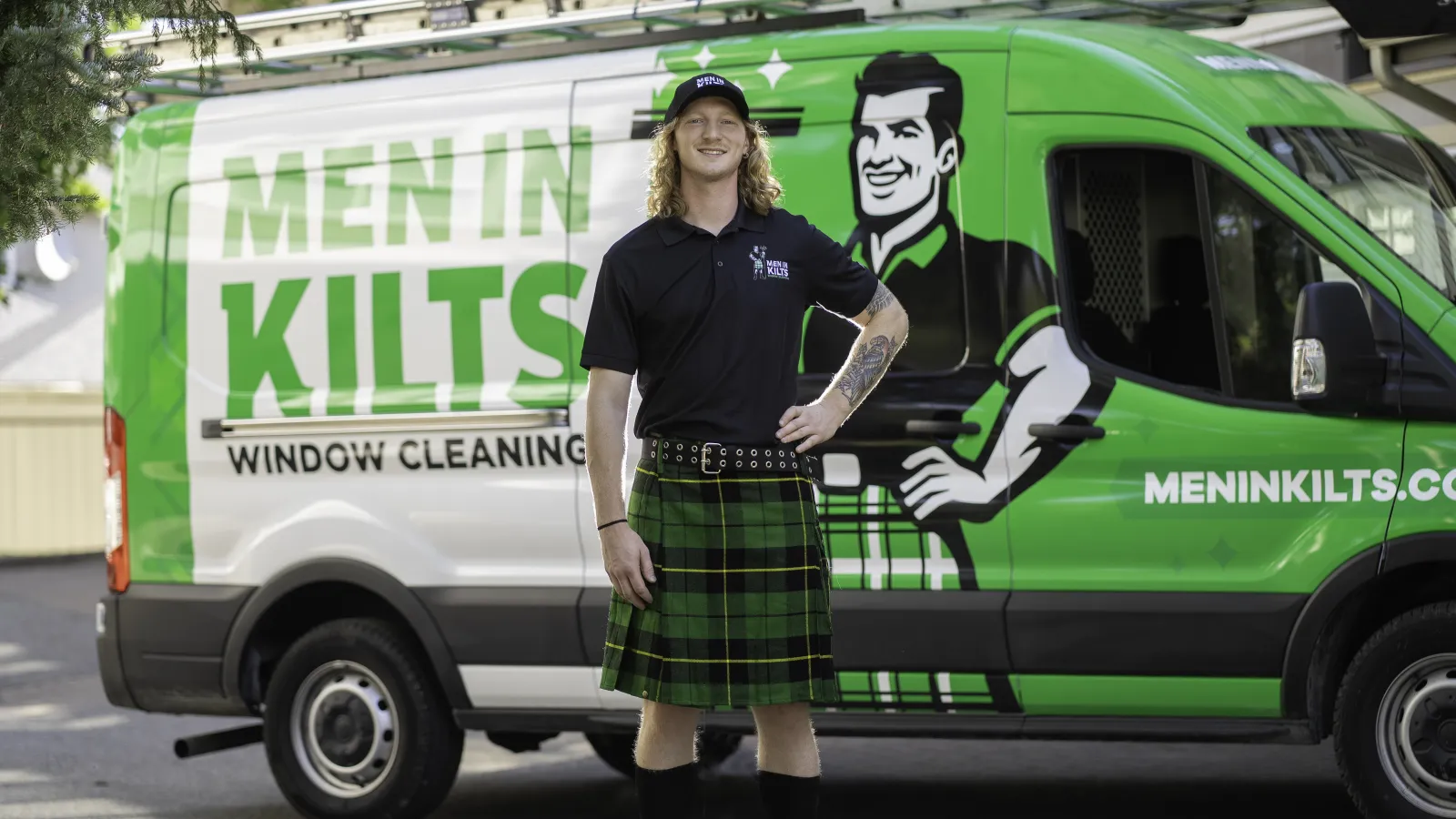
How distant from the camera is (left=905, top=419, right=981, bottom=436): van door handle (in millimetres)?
5953

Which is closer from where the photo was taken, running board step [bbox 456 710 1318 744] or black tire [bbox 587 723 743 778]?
running board step [bbox 456 710 1318 744]

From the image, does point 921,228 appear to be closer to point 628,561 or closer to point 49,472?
point 628,561

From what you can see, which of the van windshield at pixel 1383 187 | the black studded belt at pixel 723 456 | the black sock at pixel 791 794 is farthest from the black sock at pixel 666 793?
the van windshield at pixel 1383 187

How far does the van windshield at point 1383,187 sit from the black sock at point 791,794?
2.36 m

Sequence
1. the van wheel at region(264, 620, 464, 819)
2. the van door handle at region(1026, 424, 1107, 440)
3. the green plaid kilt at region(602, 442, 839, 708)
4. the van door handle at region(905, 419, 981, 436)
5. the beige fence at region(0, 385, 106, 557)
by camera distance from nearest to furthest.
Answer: the green plaid kilt at region(602, 442, 839, 708), the van door handle at region(1026, 424, 1107, 440), the van door handle at region(905, 419, 981, 436), the van wheel at region(264, 620, 464, 819), the beige fence at region(0, 385, 106, 557)

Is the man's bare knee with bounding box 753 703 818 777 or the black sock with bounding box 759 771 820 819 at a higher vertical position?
the man's bare knee with bounding box 753 703 818 777

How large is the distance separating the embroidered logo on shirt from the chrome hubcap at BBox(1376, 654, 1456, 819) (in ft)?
7.63

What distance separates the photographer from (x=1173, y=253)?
19.3 feet

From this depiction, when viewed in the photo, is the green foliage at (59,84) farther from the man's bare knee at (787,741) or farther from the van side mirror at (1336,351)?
the van side mirror at (1336,351)

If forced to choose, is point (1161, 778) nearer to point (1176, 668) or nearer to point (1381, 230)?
point (1176, 668)

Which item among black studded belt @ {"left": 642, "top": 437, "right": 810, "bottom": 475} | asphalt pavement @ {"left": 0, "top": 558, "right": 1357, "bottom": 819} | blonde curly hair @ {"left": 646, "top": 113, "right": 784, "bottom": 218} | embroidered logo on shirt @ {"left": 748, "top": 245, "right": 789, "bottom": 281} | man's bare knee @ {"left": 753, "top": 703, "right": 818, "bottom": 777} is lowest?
asphalt pavement @ {"left": 0, "top": 558, "right": 1357, "bottom": 819}

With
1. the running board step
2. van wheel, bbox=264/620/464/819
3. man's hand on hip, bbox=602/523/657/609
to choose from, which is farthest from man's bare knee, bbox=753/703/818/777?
van wheel, bbox=264/620/464/819

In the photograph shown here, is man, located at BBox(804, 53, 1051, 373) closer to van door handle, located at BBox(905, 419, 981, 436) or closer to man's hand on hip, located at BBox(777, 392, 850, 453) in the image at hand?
van door handle, located at BBox(905, 419, 981, 436)

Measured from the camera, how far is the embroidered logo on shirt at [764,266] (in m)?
4.38
